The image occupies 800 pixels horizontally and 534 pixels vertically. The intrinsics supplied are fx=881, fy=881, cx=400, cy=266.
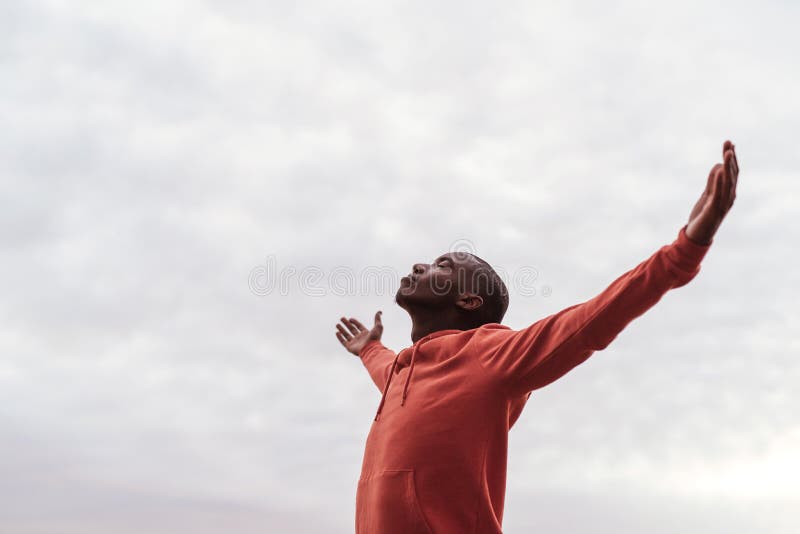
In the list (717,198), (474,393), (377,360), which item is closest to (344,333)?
(377,360)

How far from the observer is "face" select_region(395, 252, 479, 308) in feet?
21.7

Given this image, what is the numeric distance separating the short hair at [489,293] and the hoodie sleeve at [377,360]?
1.02 m

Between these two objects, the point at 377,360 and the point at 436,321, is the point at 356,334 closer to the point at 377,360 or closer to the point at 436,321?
the point at 377,360

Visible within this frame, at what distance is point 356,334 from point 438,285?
1.76m

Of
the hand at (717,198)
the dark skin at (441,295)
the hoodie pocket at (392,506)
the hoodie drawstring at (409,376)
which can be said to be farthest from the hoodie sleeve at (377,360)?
the hand at (717,198)

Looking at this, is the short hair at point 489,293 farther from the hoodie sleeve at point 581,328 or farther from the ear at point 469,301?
→ the hoodie sleeve at point 581,328

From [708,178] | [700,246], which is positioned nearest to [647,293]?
[700,246]

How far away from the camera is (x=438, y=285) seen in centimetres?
662

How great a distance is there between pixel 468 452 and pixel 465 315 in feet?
4.56

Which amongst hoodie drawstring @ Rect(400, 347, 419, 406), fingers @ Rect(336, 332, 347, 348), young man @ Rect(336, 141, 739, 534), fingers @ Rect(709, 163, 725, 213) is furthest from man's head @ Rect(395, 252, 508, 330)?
fingers @ Rect(709, 163, 725, 213)

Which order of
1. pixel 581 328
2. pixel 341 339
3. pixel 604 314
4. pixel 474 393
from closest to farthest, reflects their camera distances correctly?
1. pixel 604 314
2. pixel 581 328
3. pixel 474 393
4. pixel 341 339

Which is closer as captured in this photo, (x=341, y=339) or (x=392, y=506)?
(x=392, y=506)

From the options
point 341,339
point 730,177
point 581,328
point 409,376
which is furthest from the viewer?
point 341,339

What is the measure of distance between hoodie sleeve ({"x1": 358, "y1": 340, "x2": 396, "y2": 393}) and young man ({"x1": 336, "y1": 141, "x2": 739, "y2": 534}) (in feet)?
2.90
